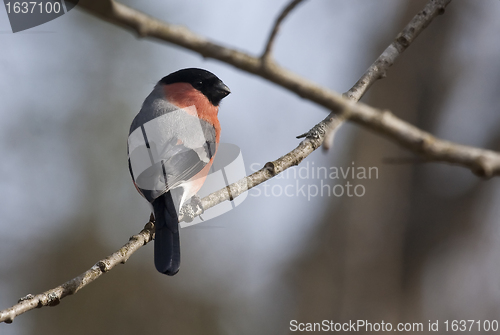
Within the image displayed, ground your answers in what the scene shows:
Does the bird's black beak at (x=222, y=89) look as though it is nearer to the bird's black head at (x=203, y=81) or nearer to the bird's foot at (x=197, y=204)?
the bird's black head at (x=203, y=81)

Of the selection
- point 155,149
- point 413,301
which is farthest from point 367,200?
point 155,149

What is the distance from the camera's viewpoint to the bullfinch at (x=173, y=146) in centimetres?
260

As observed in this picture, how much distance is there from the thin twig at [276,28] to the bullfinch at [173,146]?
1.75m

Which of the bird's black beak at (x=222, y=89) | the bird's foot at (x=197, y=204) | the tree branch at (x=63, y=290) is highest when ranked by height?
the bird's black beak at (x=222, y=89)

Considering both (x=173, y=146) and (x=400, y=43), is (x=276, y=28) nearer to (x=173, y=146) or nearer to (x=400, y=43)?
(x=400, y=43)

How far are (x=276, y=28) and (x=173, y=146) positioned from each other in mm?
2077

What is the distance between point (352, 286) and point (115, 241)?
374 cm

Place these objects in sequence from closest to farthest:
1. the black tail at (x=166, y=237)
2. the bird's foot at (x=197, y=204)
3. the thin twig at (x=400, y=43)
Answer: the thin twig at (x=400, y=43) → the black tail at (x=166, y=237) → the bird's foot at (x=197, y=204)

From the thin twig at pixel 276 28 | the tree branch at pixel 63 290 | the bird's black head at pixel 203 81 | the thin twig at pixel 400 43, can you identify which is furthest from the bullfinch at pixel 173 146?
the thin twig at pixel 276 28

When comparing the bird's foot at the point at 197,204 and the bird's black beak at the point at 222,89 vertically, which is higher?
the bird's black beak at the point at 222,89

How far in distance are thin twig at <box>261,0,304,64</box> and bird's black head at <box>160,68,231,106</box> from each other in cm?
279

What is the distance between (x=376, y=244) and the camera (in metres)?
5.70

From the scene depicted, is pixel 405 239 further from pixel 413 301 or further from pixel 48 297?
pixel 48 297

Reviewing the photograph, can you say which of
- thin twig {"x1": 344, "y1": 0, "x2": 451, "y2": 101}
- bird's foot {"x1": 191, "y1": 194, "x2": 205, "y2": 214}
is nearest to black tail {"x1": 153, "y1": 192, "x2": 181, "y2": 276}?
bird's foot {"x1": 191, "y1": 194, "x2": 205, "y2": 214}
